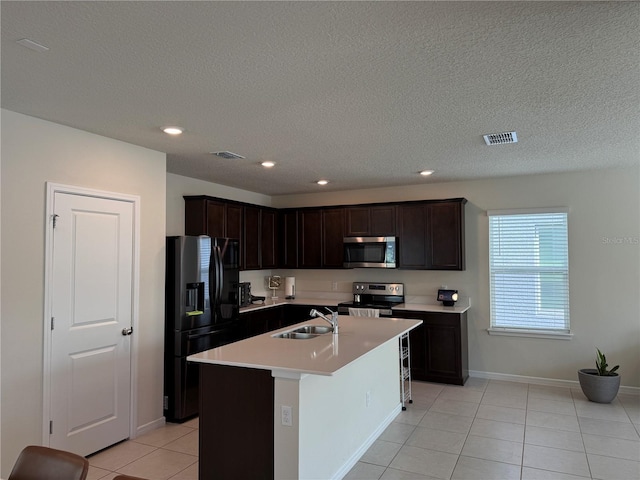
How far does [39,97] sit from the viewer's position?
2711mm

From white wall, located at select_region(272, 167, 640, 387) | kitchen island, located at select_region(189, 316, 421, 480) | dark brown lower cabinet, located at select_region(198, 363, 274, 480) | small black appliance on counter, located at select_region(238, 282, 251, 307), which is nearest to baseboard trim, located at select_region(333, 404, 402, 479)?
kitchen island, located at select_region(189, 316, 421, 480)

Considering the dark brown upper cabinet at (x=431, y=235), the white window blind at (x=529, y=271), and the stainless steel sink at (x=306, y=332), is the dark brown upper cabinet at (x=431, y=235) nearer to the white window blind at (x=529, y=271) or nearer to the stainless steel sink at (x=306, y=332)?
the white window blind at (x=529, y=271)

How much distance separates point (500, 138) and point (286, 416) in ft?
9.04

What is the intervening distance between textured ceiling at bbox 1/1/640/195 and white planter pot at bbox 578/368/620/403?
2.32 meters

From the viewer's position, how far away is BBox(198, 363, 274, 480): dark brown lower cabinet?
267cm

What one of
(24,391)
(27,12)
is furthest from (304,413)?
(27,12)

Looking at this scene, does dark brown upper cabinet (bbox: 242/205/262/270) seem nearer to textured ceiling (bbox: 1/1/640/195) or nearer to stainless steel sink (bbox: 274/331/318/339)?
textured ceiling (bbox: 1/1/640/195)

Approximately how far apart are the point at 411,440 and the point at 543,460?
99cm

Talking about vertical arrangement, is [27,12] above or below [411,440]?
above

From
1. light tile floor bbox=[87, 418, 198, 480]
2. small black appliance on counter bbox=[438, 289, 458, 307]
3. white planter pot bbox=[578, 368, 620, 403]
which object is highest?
small black appliance on counter bbox=[438, 289, 458, 307]

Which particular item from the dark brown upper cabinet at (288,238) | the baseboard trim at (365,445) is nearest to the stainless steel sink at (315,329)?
the baseboard trim at (365,445)

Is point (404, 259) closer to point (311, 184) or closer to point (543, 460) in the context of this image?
point (311, 184)

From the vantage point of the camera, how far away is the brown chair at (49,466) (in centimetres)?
155

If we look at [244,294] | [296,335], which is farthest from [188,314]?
[244,294]
